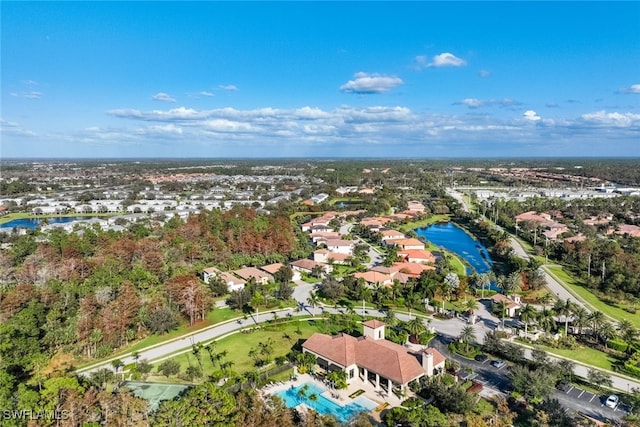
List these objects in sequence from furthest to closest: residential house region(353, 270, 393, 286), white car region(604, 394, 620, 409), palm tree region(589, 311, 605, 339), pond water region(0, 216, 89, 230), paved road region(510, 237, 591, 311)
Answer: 1. pond water region(0, 216, 89, 230)
2. residential house region(353, 270, 393, 286)
3. paved road region(510, 237, 591, 311)
4. palm tree region(589, 311, 605, 339)
5. white car region(604, 394, 620, 409)

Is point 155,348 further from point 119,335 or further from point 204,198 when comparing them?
point 204,198

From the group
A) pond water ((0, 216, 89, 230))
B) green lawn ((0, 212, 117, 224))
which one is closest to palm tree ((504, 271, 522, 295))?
green lawn ((0, 212, 117, 224))

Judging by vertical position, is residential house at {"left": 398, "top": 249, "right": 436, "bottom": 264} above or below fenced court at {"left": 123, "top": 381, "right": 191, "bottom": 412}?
above

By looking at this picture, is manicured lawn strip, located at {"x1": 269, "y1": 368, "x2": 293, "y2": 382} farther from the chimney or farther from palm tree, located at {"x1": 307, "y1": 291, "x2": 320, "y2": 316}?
palm tree, located at {"x1": 307, "y1": 291, "x2": 320, "y2": 316}

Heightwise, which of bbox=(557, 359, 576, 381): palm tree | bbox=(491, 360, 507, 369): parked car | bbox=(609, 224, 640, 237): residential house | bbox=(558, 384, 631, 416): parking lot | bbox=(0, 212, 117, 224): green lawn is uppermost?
bbox=(609, 224, 640, 237): residential house

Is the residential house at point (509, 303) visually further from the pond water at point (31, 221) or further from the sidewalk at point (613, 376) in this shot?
the pond water at point (31, 221)

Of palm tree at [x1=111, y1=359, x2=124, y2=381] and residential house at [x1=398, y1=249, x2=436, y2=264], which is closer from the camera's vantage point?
palm tree at [x1=111, y1=359, x2=124, y2=381]

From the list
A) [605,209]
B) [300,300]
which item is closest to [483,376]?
[300,300]
